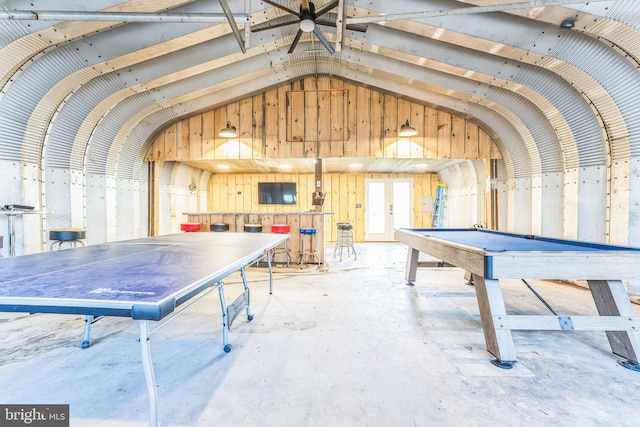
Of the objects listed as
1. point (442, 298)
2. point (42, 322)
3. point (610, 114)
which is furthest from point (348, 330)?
point (610, 114)

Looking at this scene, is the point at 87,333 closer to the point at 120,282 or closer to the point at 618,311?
the point at 120,282

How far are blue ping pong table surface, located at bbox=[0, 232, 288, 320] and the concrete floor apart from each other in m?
0.73

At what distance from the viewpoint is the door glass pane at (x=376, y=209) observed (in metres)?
9.10

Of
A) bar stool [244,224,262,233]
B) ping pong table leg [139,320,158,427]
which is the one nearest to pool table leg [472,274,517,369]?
ping pong table leg [139,320,158,427]

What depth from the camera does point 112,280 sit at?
135 centimetres

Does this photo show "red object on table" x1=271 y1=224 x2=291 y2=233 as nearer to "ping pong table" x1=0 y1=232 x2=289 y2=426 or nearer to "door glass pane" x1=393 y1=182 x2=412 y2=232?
"ping pong table" x1=0 y1=232 x2=289 y2=426

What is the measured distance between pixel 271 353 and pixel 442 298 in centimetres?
225

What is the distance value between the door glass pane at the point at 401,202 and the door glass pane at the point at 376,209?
36 centimetres

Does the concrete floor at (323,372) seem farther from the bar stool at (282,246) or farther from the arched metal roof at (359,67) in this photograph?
the arched metal roof at (359,67)

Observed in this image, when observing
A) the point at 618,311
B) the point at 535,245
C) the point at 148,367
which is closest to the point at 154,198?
the point at 148,367

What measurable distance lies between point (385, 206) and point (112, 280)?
833 cm

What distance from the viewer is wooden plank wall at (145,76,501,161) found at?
5918 millimetres

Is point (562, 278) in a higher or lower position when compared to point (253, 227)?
lower

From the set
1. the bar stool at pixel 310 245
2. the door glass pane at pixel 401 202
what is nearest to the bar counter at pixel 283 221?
the bar stool at pixel 310 245
